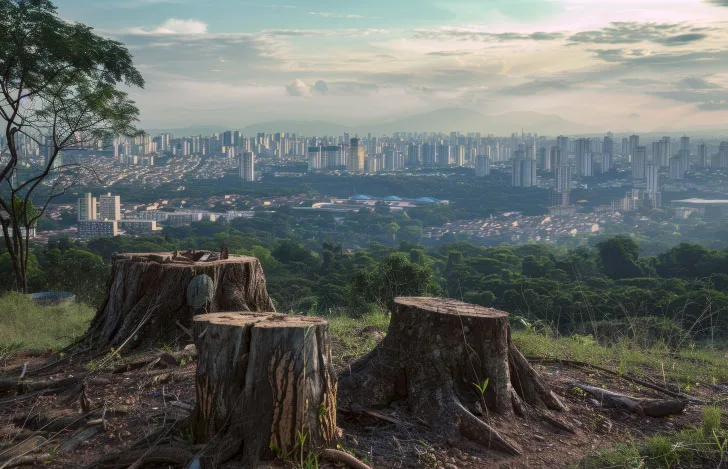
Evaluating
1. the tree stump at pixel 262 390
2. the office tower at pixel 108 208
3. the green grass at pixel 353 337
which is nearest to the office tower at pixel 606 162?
the office tower at pixel 108 208

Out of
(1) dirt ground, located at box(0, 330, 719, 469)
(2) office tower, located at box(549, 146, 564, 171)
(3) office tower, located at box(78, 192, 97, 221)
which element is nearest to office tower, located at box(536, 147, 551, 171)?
(2) office tower, located at box(549, 146, 564, 171)

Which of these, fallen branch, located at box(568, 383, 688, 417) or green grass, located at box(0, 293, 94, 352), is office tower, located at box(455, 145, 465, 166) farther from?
fallen branch, located at box(568, 383, 688, 417)

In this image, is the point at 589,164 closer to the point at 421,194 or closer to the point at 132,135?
the point at 421,194

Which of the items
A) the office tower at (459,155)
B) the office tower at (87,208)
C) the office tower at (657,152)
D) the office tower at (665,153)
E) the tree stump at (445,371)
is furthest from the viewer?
the office tower at (459,155)

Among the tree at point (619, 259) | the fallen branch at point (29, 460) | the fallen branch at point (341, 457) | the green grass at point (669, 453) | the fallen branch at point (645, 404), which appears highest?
the fallen branch at point (341, 457)

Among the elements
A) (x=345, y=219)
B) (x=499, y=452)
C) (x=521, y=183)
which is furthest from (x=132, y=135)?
(x=521, y=183)

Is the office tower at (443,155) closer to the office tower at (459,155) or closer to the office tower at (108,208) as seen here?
the office tower at (459,155)

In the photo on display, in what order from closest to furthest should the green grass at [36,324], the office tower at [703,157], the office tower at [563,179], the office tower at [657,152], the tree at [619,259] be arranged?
the green grass at [36,324] < the tree at [619,259] < the office tower at [563,179] < the office tower at [703,157] < the office tower at [657,152]
